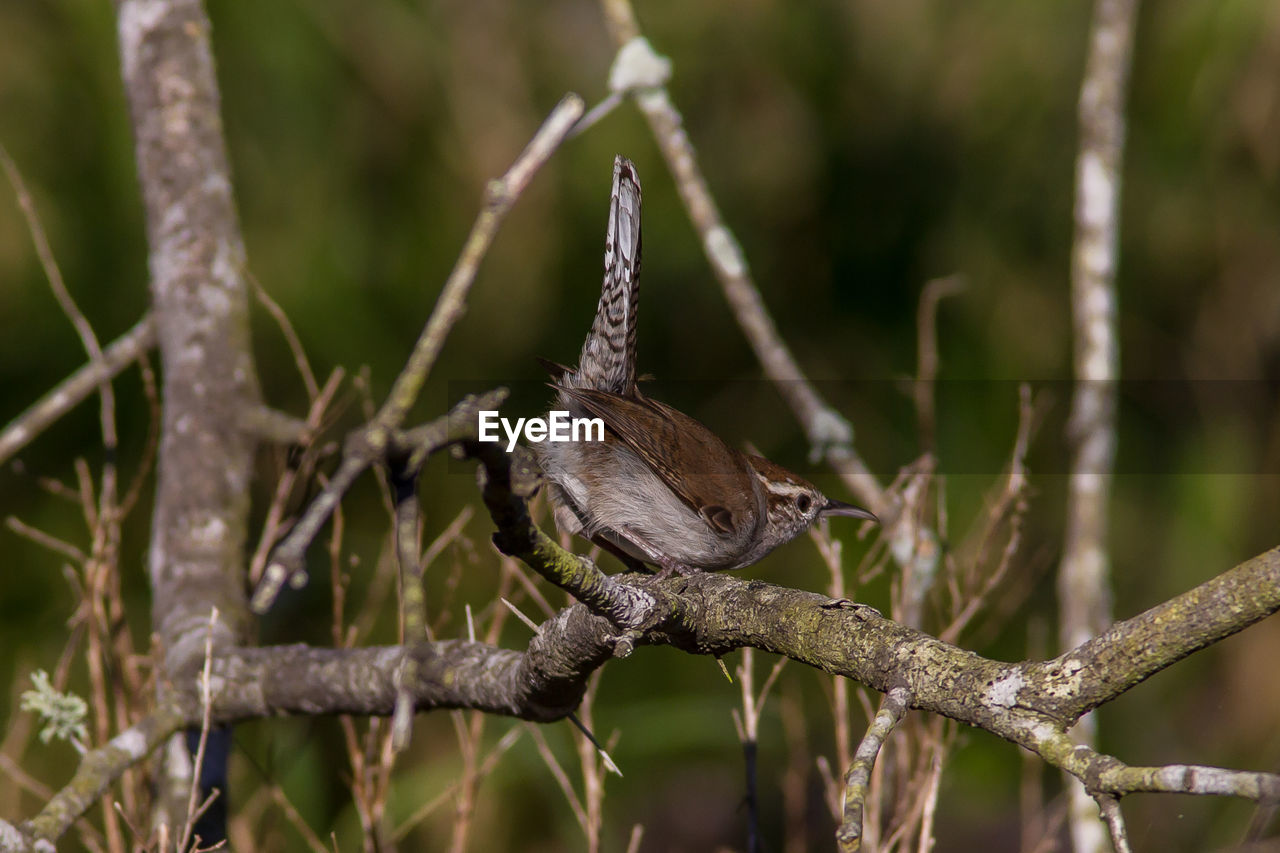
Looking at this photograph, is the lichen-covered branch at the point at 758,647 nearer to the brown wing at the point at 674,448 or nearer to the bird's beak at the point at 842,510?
the brown wing at the point at 674,448

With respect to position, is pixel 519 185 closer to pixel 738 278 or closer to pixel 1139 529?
pixel 738 278

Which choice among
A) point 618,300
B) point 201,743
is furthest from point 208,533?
point 618,300

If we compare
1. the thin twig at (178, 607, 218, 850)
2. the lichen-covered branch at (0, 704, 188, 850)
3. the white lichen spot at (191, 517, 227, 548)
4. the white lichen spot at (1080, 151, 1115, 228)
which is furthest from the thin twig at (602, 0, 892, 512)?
the lichen-covered branch at (0, 704, 188, 850)

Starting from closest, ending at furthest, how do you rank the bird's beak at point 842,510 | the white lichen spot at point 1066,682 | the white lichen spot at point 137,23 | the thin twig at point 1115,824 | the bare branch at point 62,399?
the thin twig at point 1115,824 < the white lichen spot at point 1066,682 < the bare branch at point 62,399 < the white lichen spot at point 137,23 < the bird's beak at point 842,510

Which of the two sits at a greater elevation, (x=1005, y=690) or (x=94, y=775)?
(x=1005, y=690)

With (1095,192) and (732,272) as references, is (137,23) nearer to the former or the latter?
(732,272)

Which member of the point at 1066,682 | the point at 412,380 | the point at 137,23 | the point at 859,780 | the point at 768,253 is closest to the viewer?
the point at 412,380

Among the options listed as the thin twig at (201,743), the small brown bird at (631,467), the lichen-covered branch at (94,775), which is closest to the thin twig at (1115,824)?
the thin twig at (201,743)
